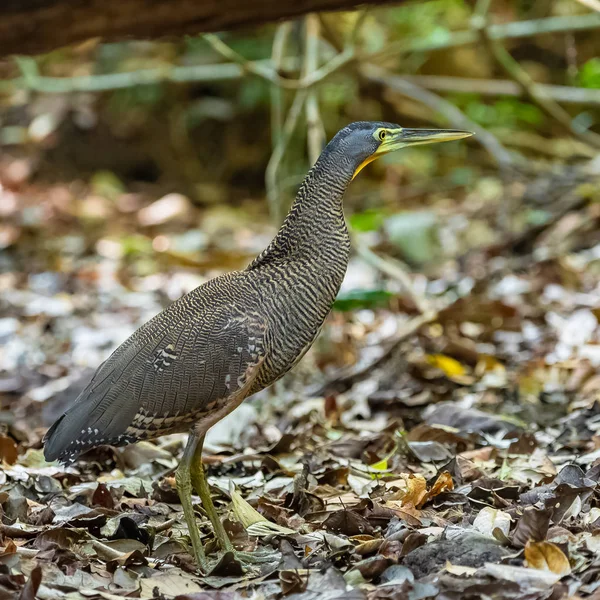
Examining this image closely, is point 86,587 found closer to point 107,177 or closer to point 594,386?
point 594,386

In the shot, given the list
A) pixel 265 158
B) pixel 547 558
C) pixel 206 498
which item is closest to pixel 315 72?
pixel 206 498

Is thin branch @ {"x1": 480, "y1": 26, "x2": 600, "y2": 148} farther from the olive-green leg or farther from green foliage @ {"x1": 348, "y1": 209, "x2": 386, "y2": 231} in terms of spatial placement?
the olive-green leg

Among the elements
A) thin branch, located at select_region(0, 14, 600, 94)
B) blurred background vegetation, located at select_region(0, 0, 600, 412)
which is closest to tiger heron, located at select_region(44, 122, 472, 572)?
thin branch, located at select_region(0, 14, 600, 94)

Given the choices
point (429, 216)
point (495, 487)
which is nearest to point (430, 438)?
point (495, 487)

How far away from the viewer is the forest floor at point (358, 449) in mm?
3248

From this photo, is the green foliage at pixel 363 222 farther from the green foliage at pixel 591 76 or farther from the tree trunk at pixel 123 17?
the tree trunk at pixel 123 17

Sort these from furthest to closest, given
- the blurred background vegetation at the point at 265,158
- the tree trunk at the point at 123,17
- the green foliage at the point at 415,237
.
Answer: the green foliage at the point at 415,237
the blurred background vegetation at the point at 265,158
the tree trunk at the point at 123,17

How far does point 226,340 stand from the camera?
3738mm

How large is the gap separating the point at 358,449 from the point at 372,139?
1671 mm

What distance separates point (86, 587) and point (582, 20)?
24.1 feet

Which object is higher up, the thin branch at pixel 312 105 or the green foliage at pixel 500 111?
the thin branch at pixel 312 105

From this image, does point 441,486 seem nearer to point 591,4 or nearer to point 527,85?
point 591,4

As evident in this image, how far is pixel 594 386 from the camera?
5664mm

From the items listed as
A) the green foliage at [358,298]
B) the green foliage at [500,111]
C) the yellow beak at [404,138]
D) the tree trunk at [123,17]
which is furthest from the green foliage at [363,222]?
the yellow beak at [404,138]
